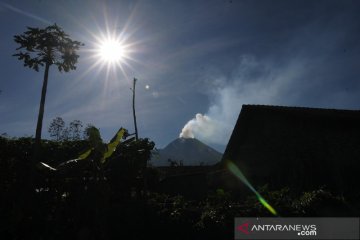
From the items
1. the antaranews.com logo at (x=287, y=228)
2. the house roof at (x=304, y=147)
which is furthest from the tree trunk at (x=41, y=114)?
the house roof at (x=304, y=147)

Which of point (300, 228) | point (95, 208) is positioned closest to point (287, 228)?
point (300, 228)

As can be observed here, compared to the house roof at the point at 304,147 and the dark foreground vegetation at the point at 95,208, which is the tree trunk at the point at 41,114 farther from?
the house roof at the point at 304,147

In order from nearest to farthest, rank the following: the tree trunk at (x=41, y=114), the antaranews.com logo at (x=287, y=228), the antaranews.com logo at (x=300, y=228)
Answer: the antaranews.com logo at (x=300, y=228) < the antaranews.com logo at (x=287, y=228) < the tree trunk at (x=41, y=114)

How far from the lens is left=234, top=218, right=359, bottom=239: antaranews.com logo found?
27.7ft

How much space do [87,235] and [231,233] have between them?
16.3 feet

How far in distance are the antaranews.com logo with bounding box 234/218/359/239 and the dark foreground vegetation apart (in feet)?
1.58

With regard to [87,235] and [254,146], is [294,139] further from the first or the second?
[87,235]

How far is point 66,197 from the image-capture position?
12094 mm

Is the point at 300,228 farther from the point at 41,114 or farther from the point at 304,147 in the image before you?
the point at 41,114

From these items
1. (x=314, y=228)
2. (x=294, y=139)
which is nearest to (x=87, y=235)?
(x=314, y=228)

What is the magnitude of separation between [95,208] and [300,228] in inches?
266

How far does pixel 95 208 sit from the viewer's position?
10.6 meters

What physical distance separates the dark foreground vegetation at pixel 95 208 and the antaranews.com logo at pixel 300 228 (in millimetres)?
481

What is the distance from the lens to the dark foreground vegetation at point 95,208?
9828 mm
